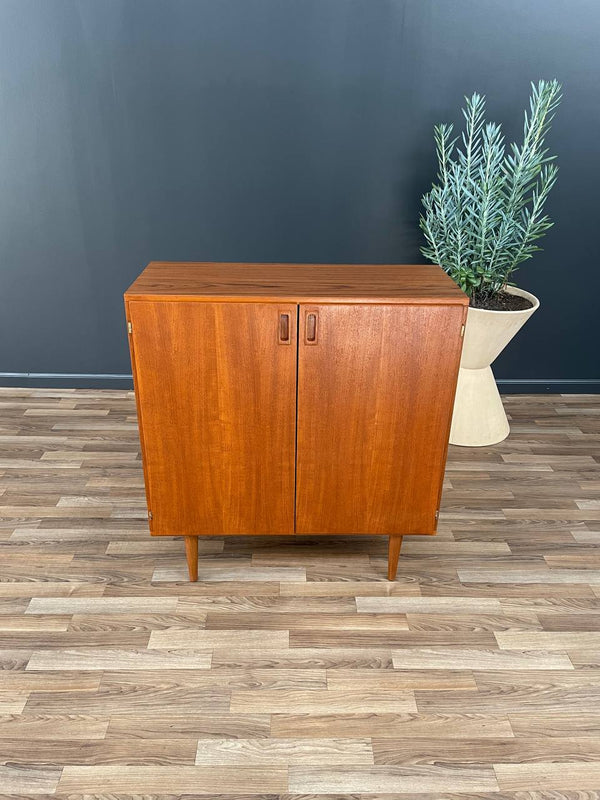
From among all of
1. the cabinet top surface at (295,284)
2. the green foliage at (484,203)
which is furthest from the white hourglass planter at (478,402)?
the cabinet top surface at (295,284)

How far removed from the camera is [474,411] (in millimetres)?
2859

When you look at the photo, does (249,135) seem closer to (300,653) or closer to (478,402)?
(478,402)

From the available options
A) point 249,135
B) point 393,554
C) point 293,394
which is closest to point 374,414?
point 293,394

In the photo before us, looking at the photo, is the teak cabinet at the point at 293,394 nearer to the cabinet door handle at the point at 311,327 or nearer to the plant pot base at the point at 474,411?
the cabinet door handle at the point at 311,327

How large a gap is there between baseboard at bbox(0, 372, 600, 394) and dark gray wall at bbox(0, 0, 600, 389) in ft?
0.47

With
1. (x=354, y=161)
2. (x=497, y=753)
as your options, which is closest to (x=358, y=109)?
(x=354, y=161)

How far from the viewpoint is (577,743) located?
1.53 metres

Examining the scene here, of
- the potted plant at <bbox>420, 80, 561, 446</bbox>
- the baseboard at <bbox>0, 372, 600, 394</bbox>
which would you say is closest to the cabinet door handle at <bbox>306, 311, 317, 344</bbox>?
the potted plant at <bbox>420, 80, 561, 446</bbox>

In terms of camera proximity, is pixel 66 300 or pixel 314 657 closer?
pixel 314 657

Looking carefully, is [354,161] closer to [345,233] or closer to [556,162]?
[345,233]

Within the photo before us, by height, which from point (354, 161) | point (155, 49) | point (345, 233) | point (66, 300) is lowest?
point (66, 300)

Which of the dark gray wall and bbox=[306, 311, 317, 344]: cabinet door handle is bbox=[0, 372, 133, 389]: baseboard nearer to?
the dark gray wall

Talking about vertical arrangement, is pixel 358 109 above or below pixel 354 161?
above

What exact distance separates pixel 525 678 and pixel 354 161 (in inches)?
89.3
